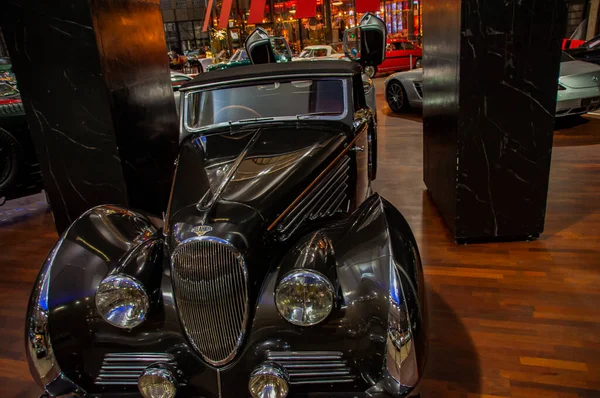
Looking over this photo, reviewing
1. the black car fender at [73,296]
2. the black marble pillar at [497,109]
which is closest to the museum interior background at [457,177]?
the black marble pillar at [497,109]

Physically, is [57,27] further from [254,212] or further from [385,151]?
[385,151]

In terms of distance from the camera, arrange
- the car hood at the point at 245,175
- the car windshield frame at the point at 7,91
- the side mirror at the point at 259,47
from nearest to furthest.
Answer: the car hood at the point at 245,175 < the side mirror at the point at 259,47 < the car windshield frame at the point at 7,91

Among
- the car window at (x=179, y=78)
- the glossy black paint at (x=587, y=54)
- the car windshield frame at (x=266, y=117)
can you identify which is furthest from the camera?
the car window at (x=179, y=78)

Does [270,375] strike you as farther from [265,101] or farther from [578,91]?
[578,91]

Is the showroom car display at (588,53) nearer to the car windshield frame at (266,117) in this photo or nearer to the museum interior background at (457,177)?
the museum interior background at (457,177)

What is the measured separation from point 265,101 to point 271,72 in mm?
186

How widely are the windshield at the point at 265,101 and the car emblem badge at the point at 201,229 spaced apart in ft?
4.05

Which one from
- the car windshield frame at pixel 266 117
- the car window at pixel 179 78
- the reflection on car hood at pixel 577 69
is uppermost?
the car windshield frame at pixel 266 117

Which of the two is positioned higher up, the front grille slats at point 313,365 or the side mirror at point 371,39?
the side mirror at point 371,39

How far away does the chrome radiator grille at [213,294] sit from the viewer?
178 centimetres

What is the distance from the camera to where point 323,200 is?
102 inches

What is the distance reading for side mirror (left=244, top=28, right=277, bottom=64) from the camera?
4266 millimetres

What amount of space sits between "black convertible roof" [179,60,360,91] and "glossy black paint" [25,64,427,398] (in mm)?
941

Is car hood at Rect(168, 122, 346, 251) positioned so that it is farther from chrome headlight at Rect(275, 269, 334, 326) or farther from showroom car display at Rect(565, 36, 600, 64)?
showroom car display at Rect(565, 36, 600, 64)
